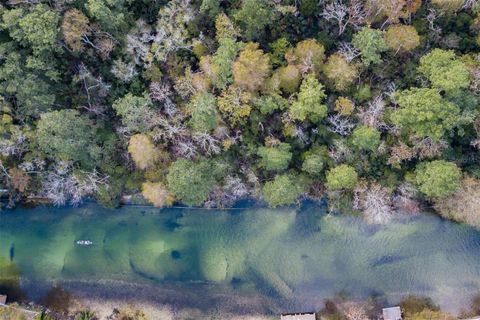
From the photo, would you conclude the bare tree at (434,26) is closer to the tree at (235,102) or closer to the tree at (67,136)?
the tree at (235,102)

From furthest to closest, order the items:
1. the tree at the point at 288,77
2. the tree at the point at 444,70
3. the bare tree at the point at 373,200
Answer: the bare tree at the point at 373,200
the tree at the point at 288,77
the tree at the point at 444,70

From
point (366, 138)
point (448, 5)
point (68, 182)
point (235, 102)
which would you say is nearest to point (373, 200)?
point (366, 138)

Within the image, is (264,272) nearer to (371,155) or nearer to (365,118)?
(371,155)

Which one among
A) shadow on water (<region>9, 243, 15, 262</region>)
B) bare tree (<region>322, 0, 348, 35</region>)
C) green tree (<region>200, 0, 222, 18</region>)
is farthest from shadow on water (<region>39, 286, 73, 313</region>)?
bare tree (<region>322, 0, 348, 35</region>)

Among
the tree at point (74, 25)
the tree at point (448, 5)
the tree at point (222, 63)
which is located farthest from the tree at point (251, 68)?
the tree at point (448, 5)

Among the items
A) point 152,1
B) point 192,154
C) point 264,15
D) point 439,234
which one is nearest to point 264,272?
point 192,154

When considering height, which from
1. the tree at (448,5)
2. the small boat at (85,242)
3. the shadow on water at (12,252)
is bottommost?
the shadow on water at (12,252)

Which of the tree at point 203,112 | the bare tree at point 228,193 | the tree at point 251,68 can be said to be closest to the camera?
the tree at point 251,68
